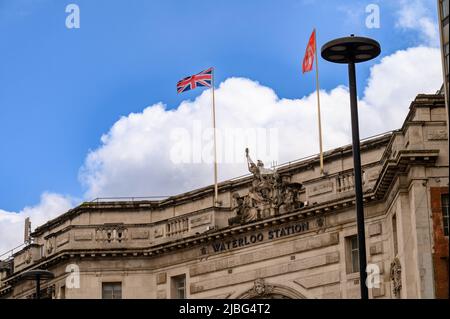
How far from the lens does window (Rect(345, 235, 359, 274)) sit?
5219 cm

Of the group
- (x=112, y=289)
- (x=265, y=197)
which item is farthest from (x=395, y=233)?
(x=112, y=289)

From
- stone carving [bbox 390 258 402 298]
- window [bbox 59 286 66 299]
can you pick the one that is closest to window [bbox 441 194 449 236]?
stone carving [bbox 390 258 402 298]

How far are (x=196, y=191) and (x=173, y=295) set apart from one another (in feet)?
19.6

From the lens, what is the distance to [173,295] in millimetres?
62469

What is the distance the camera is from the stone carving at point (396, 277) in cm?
4694

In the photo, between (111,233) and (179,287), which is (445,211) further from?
(111,233)

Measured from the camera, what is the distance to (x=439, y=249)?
43344 mm

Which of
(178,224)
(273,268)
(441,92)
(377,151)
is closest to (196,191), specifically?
(178,224)

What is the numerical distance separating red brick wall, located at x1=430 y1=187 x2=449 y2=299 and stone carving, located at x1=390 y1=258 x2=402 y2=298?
361 centimetres

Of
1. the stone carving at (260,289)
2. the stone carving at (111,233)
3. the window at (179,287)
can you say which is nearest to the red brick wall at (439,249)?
the stone carving at (260,289)

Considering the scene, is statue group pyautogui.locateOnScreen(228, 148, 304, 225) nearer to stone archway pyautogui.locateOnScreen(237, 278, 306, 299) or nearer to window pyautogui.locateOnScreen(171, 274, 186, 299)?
stone archway pyautogui.locateOnScreen(237, 278, 306, 299)

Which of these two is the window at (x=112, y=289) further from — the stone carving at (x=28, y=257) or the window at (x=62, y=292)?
the stone carving at (x=28, y=257)

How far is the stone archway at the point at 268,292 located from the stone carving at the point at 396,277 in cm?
746
